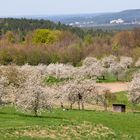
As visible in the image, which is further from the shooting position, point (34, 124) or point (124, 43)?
point (124, 43)

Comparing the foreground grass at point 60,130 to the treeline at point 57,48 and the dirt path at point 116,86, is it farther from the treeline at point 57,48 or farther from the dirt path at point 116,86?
the treeline at point 57,48

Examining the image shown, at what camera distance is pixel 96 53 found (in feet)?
360

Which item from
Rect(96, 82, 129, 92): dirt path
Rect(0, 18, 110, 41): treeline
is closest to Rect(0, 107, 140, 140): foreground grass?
Rect(96, 82, 129, 92): dirt path

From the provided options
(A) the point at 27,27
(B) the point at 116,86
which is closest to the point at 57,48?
(B) the point at 116,86

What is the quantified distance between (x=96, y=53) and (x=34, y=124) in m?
79.0

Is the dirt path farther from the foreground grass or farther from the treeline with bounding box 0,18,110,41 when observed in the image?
the treeline with bounding box 0,18,110,41

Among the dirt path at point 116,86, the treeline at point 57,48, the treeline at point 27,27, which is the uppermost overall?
the treeline at point 27,27

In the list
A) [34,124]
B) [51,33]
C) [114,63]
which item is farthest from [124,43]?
[34,124]

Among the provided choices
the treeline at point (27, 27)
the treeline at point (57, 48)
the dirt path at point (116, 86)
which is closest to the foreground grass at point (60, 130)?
the dirt path at point (116, 86)

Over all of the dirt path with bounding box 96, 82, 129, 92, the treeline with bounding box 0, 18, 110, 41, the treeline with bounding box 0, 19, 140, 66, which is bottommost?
the dirt path with bounding box 96, 82, 129, 92

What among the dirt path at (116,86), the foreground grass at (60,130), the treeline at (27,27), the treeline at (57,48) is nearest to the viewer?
the foreground grass at (60,130)

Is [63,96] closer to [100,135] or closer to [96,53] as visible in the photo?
[100,135]

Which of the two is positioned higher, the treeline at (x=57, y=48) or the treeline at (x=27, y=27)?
the treeline at (x=27, y=27)

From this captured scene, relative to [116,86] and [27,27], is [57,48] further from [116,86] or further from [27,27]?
[27,27]
